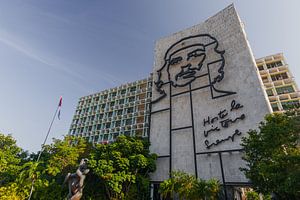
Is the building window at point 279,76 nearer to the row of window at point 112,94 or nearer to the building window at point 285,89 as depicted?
the building window at point 285,89

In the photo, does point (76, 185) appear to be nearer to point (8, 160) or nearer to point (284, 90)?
point (8, 160)

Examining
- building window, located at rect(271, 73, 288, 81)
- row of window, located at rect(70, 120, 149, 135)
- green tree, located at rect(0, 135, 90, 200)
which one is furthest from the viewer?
building window, located at rect(271, 73, 288, 81)

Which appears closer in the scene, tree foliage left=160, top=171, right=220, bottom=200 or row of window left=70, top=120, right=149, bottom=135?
tree foliage left=160, top=171, right=220, bottom=200

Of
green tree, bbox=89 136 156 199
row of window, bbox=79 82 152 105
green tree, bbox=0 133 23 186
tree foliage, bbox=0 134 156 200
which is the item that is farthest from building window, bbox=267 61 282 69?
green tree, bbox=0 133 23 186

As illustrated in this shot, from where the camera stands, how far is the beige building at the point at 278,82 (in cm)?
3747

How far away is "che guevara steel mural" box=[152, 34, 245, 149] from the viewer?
1778 centimetres

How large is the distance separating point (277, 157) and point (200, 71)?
13713mm

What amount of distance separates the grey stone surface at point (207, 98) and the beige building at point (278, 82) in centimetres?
2415

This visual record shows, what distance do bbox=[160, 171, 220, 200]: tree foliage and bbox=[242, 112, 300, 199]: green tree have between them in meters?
3.50

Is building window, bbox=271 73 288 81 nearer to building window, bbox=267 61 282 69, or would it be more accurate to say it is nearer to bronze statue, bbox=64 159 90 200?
building window, bbox=267 61 282 69

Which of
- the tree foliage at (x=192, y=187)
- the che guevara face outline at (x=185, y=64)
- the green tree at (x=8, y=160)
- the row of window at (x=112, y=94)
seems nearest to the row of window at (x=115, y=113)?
the row of window at (x=112, y=94)

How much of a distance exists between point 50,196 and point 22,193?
101 inches

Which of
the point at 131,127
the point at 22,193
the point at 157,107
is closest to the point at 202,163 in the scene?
the point at 157,107

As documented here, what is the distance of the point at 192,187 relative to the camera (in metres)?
13.8
